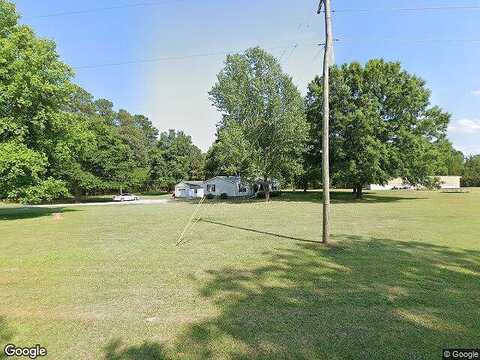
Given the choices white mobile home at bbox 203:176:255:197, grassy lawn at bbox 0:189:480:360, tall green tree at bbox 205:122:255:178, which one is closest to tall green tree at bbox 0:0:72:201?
grassy lawn at bbox 0:189:480:360

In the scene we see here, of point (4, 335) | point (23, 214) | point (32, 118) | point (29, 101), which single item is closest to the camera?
point (4, 335)

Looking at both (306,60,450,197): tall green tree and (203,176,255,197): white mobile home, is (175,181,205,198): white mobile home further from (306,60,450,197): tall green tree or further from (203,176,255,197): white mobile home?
(306,60,450,197): tall green tree

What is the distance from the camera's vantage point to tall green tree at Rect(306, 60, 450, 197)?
33.6 m

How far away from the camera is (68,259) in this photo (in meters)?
9.44

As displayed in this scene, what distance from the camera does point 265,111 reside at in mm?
37500

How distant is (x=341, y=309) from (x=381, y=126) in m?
32.4

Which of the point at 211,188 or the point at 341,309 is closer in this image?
the point at 341,309

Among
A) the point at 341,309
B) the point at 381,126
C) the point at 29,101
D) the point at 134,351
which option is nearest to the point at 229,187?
the point at 381,126

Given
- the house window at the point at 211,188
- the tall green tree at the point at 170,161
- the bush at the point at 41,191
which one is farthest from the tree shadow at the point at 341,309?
the tall green tree at the point at 170,161

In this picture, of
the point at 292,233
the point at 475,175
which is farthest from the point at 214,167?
the point at 475,175

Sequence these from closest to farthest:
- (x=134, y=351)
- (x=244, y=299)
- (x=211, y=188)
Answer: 1. (x=134, y=351)
2. (x=244, y=299)
3. (x=211, y=188)

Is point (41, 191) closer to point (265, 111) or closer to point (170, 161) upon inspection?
point (265, 111)

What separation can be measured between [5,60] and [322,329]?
24.7 metres

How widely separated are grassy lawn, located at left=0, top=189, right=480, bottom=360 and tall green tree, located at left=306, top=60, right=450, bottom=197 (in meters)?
23.3
